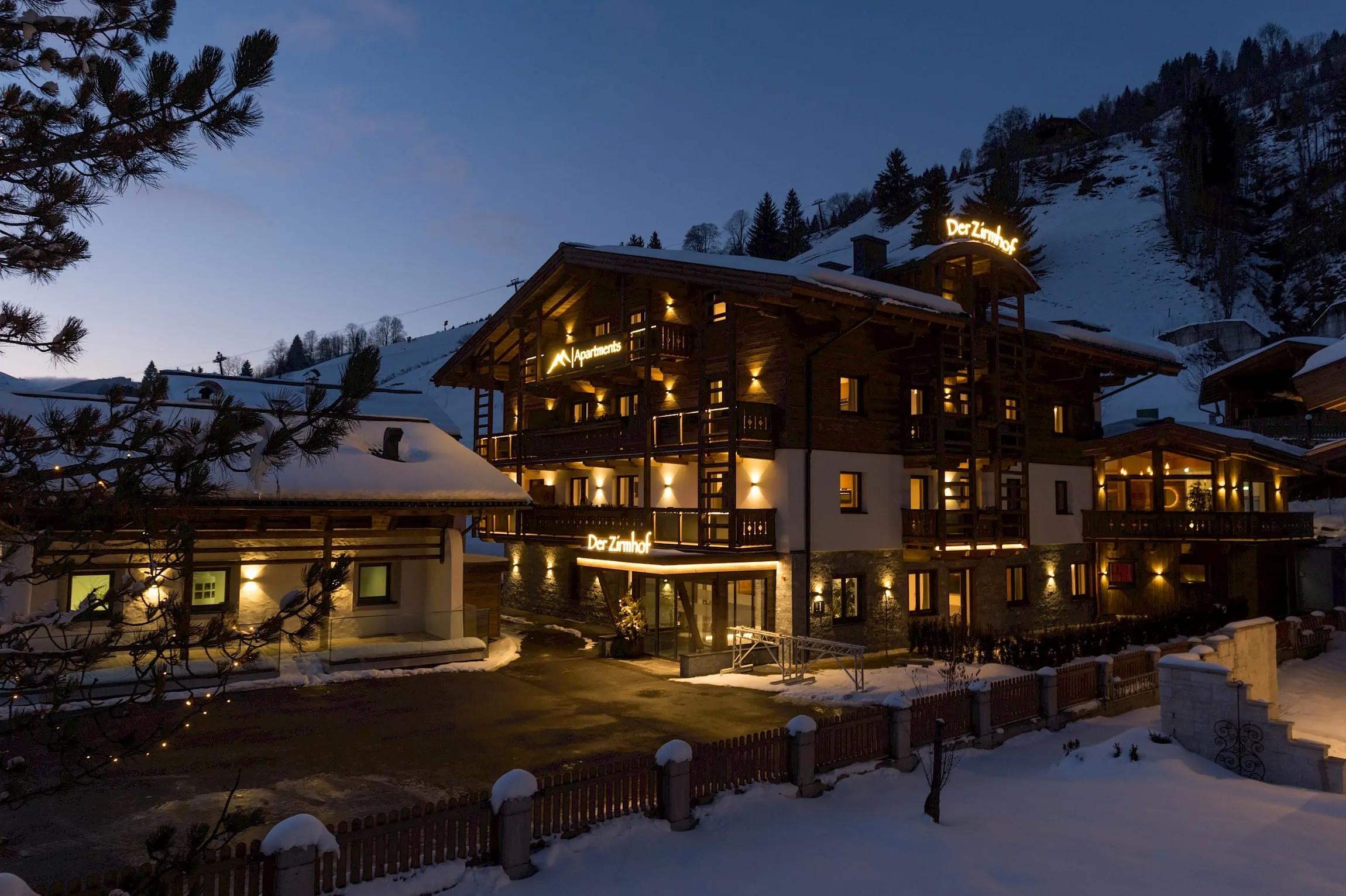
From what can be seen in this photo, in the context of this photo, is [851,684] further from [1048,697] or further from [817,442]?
[817,442]

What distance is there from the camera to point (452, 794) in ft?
40.2

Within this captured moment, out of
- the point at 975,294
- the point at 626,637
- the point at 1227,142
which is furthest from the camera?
the point at 1227,142

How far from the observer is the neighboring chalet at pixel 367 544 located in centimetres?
2119

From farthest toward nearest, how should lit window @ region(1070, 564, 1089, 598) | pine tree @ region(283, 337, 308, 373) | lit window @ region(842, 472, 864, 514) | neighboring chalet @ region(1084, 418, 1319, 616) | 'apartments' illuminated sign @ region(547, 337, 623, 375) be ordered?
pine tree @ region(283, 337, 308, 373), lit window @ region(1070, 564, 1089, 598), neighboring chalet @ region(1084, 418, 1319, 616), 'apartments' illuminated sign @ region(547, 337, 623, 375), lit window @ region(842, 472, 864, 514)

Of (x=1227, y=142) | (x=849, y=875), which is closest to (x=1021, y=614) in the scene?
(x=849, y=875)

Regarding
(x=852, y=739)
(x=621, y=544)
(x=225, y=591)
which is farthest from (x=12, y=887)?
(x=621, y=544)

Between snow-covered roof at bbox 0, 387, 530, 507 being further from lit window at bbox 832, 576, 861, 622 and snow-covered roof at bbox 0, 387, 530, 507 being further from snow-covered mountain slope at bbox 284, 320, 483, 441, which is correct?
snow-covered mountain slope at bbox 284, 320, 483, 441

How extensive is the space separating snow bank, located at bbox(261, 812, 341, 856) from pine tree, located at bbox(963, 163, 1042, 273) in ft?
88.2

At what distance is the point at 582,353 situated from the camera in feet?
96.6

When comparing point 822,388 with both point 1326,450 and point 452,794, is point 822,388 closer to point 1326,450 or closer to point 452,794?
point 1326,450

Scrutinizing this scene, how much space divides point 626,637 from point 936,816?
13.5 m

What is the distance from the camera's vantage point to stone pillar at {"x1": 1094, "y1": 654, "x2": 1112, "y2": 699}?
1925cm

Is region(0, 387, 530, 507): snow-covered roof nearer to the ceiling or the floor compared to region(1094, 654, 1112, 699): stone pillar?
nearer to the ceiling

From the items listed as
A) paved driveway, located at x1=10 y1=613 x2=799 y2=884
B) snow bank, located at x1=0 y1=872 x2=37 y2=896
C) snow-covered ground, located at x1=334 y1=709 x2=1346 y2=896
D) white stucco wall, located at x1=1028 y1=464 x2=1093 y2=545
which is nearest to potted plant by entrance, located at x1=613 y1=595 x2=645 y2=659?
paved driveway, located at x1=10 y1=613 x2=799 y2=884
